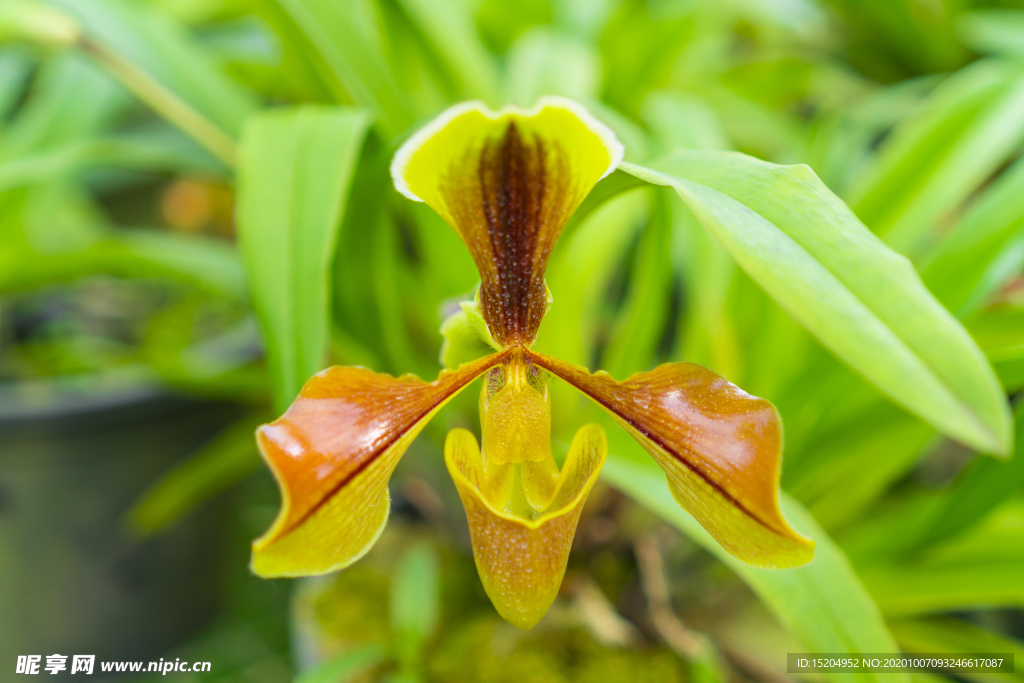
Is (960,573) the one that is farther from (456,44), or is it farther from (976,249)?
(456,44)

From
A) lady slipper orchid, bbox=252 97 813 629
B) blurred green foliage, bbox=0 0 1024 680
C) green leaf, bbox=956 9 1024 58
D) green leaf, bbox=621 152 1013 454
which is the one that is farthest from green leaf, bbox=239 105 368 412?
green leaf, bbox=956 9 1024 58

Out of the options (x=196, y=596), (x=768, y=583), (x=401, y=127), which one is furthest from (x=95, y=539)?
(x=768, y=583)

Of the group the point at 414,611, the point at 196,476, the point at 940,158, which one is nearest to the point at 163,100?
the point at 196,476

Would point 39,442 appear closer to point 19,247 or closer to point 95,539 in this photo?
point 95,539

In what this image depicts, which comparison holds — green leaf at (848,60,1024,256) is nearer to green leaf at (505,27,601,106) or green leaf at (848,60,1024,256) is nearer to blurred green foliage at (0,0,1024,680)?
blurred green foliage at (0,0,1024,680)

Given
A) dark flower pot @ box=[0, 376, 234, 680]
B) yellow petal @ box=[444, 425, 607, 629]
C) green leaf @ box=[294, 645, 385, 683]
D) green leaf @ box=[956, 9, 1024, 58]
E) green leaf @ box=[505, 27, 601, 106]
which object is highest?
green leaf @ box=[956, 9, 1024, 58]

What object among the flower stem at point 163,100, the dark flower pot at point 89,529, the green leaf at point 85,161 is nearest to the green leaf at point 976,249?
the flower stem at point 163,100

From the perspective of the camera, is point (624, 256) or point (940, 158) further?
point (624, 256)

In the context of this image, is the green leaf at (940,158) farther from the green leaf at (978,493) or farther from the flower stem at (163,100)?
the flower stem at (163,100)
